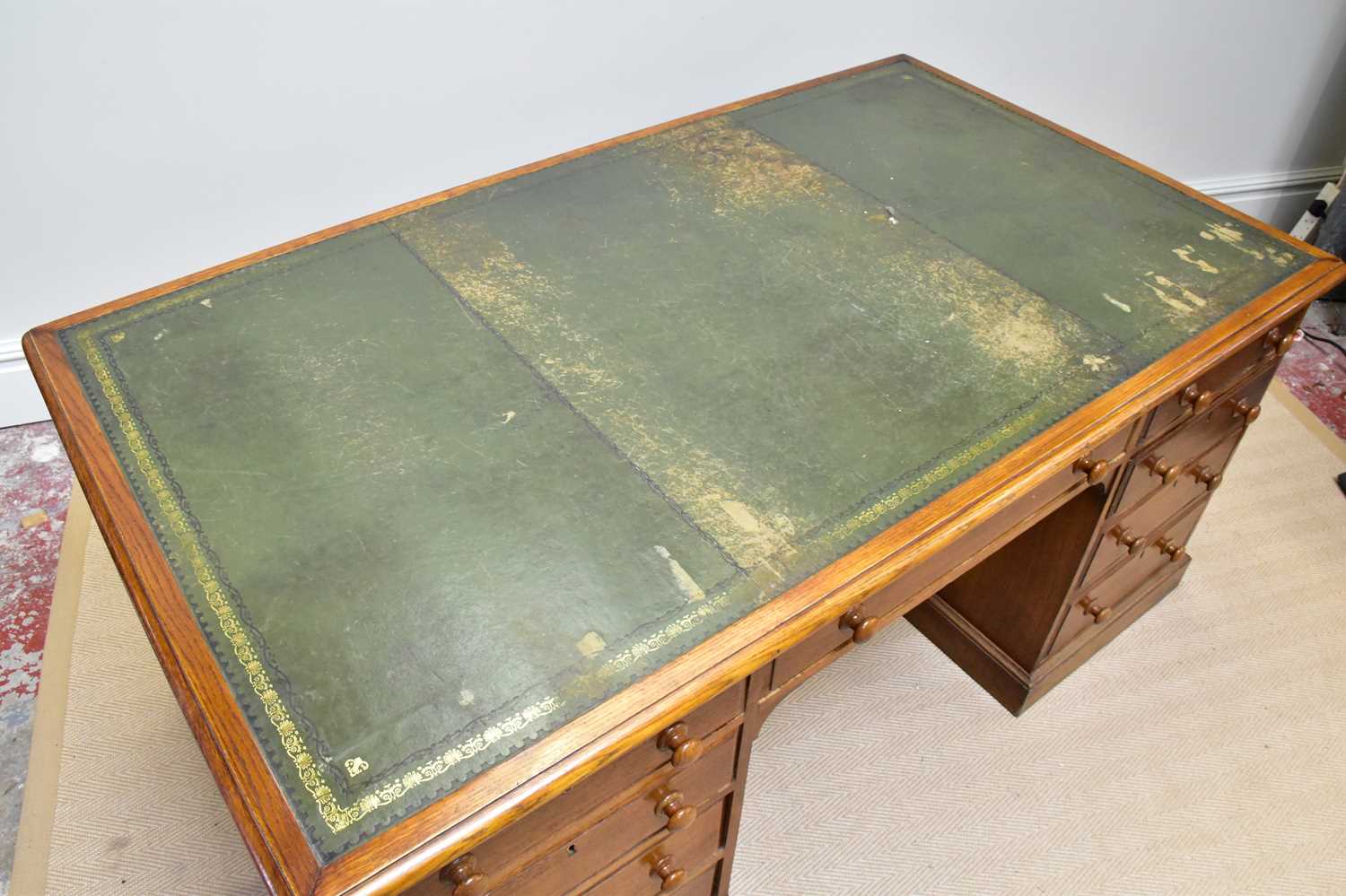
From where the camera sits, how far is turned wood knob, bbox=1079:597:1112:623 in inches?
77.5

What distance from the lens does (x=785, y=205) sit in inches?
69.2

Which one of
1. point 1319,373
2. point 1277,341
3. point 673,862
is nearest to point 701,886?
point 673,862

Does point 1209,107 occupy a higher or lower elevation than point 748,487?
lower

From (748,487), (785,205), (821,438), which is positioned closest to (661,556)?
(748,487)

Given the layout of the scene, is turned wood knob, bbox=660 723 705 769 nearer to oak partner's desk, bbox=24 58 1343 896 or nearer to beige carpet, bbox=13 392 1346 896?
oak partner's desk, bbox=24 58 1343 896

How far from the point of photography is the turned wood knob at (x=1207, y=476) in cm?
191

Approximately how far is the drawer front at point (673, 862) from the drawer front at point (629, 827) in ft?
0.16

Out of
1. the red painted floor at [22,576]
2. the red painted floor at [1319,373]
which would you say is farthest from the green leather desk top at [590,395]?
the red painted floor at [1319,373]

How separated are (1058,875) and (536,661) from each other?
1.23 metres

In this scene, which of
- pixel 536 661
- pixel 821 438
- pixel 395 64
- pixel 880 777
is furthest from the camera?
pixel 395 64

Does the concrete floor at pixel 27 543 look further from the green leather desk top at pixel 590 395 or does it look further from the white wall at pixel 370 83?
the green leather desk top at pixel 590 395

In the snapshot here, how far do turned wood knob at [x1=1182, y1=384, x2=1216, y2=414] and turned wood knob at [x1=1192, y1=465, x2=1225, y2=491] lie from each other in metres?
0.31

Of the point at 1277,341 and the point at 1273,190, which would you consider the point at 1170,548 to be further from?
the point at 1273,190

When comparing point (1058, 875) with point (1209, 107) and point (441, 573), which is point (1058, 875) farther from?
point (1209, 107)
